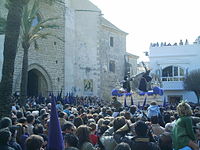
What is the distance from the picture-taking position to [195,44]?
120 ft

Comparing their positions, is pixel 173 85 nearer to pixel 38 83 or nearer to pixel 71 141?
A: pixel 38 83

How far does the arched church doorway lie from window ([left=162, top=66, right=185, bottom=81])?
1671cm

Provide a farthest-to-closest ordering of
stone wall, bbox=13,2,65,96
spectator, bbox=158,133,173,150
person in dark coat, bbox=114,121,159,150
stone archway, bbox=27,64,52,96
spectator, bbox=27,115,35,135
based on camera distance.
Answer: stone archway, bbox=27,64,52,96 < stone wall, bbox=13,2,65,96 < spectator, bbox=27,115,35,135 < spectator, bbox=158,133,173,150 < person in dark coat, bbox=114,121,159,150

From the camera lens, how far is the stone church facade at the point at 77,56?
25.3 m

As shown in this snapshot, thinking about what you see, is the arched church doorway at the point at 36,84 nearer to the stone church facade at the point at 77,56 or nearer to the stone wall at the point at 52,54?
the stone church facade at the point at 77,56

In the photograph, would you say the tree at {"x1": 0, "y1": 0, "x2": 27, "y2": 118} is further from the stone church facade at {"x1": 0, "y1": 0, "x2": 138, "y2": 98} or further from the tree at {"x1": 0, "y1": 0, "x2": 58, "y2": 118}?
the stone church facade at {"x1": 0, "y1": 0, "x2": 138, "y2": 98}

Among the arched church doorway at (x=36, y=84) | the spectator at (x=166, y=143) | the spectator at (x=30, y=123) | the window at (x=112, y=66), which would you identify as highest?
the window at (x=112, y=66)

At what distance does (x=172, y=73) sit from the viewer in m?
37.2

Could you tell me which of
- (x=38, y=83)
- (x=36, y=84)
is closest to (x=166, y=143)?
(x=38, y=83)

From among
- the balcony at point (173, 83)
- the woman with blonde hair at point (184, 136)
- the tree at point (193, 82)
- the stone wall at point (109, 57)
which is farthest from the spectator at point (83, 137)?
the balcony at point (173, 83)

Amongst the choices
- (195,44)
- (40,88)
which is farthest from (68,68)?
(195,44)

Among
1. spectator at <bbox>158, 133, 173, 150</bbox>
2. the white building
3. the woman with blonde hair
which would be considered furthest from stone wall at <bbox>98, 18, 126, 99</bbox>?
the woman with blonde hair

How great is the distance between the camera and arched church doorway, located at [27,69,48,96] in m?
25.4

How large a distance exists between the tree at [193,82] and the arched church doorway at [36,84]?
52.2 feet
